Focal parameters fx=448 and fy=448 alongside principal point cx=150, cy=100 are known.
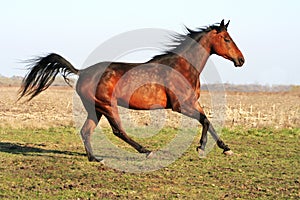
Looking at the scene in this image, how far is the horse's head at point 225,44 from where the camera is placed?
392 inches

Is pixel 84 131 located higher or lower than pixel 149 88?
lower

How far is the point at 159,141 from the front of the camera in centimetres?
1332

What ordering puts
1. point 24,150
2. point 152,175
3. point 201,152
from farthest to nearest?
point 24,150 → point 201,152 → point 152,175

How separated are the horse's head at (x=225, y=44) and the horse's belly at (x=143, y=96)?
5.41ft

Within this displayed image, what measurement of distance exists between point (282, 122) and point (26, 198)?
14395 mm

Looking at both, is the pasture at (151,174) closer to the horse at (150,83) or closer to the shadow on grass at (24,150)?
the shadow on grass at (24,150)

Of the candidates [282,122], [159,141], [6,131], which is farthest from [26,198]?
[282,122]

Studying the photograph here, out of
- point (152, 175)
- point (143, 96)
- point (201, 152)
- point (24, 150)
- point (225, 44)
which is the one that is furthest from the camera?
point (24, 150)

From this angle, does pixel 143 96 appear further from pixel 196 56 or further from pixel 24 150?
pixel 24 150

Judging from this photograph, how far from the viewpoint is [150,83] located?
30.9 ft

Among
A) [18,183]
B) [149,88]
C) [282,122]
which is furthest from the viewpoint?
[282,122]

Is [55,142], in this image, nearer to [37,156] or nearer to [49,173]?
[37,156]

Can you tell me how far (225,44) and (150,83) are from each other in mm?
1970

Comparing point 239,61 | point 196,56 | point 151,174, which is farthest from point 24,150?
point 239,61
